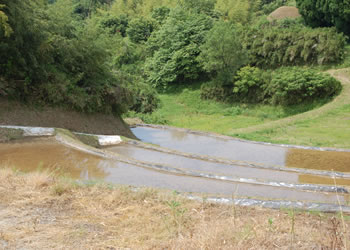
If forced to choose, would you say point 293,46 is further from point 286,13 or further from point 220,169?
point 220,169

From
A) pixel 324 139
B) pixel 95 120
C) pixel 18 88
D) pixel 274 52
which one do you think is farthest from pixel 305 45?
pixel 18 88

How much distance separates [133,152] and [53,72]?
420 centimetres

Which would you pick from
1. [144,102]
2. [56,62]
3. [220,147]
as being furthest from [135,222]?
[144,102]

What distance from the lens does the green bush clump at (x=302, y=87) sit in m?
25.7

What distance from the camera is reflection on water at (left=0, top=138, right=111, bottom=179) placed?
779cm

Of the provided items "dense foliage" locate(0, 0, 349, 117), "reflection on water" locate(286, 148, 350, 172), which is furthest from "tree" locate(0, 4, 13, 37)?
"reflection on water" locate(286, 148, 350, 172)

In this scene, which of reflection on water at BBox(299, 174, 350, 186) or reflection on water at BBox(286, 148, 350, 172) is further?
reflection on water at BBox(286, 148, 350, 172)

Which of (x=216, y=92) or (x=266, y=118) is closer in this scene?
(x=266, y=118)

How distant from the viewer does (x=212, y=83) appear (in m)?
33.2

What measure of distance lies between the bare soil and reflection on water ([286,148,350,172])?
6618 millimetres

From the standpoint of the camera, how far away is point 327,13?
32.7 m

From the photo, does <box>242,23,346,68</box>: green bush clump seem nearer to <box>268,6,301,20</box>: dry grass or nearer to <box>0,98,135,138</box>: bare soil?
<box>268,6,301,20</box>: dry grass

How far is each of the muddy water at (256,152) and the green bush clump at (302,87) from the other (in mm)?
13961

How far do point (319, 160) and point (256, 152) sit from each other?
1.94 m
